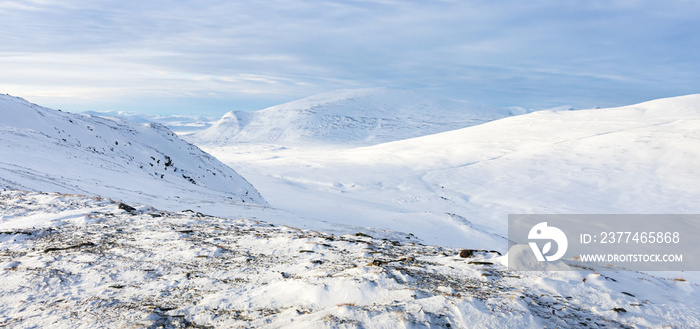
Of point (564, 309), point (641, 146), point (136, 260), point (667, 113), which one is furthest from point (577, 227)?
point (667, 113)

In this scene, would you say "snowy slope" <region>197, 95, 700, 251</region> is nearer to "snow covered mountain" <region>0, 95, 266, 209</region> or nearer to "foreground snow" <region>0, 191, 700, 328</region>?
"snow covered mountain" <region>0, 95, 266, 209</region>

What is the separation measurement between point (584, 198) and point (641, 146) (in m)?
21.2

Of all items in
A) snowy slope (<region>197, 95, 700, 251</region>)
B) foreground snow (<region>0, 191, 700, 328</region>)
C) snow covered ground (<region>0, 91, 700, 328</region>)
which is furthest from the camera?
snowy slope (<region>197, 95, 700, 251</region>)

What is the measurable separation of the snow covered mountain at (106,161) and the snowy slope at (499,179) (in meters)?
6.45

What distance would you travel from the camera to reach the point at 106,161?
23.5m

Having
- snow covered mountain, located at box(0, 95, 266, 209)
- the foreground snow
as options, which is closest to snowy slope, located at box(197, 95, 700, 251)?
snow covered mountain, located at box(0, 95, 266, 209)

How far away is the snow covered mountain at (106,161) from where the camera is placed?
15578mm

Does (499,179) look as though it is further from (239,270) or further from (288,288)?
(288,288)

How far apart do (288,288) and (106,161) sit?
23553mm

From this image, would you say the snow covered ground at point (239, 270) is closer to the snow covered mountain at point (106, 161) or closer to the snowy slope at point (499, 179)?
the snow covered mountain at point (106, 161)

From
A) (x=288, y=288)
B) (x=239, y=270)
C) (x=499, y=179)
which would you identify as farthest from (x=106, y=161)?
(x=499, y=179)

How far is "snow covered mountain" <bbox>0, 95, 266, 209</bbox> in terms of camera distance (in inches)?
613

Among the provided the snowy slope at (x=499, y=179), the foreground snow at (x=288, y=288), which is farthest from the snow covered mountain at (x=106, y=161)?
the foreground snow at (x=288, y=288)

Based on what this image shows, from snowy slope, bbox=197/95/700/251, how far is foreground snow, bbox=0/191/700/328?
12.1m
